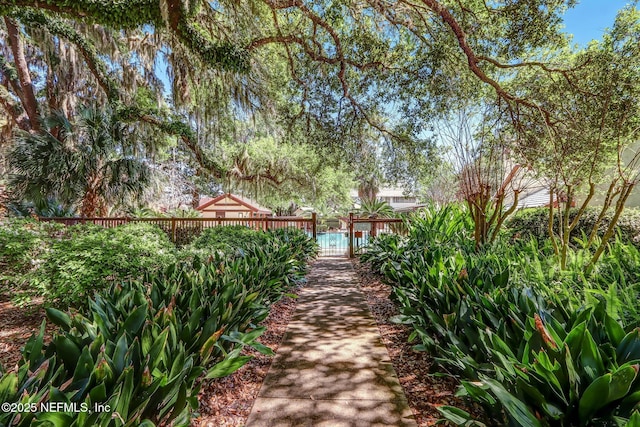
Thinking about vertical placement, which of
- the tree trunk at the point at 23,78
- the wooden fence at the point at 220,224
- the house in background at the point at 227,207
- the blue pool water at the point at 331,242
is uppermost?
the tree trunk at the point at 23,78

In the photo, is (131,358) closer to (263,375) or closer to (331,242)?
(263,375)

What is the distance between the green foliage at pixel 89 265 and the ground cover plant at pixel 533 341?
10.7 ft

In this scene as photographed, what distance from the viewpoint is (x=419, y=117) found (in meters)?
6.64

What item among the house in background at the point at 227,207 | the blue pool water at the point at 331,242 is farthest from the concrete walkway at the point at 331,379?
the house in background at the point at 227,207

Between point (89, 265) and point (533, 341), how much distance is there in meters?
4.35

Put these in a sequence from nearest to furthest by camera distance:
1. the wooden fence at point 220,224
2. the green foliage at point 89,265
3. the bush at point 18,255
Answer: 1. the green foliage at point 89,265
2. the bush at point 18,255
3. the wooden fence at point 220,224

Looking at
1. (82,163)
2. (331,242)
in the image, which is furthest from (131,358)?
(331,242)

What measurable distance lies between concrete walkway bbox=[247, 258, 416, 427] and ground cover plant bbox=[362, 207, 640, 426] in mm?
458

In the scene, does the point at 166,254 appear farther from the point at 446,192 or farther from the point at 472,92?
the point at 446,192

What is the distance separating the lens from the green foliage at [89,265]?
11.4 ft

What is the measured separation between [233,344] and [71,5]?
5350 millimetres

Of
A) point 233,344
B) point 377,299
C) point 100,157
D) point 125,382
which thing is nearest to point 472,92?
point 377,299

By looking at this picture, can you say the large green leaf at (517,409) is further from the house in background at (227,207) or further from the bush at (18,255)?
the house in background at (227,207)

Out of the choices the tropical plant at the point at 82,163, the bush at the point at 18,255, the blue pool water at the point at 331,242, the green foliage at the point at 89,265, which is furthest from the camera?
the blue pool water at the point at 331,242
